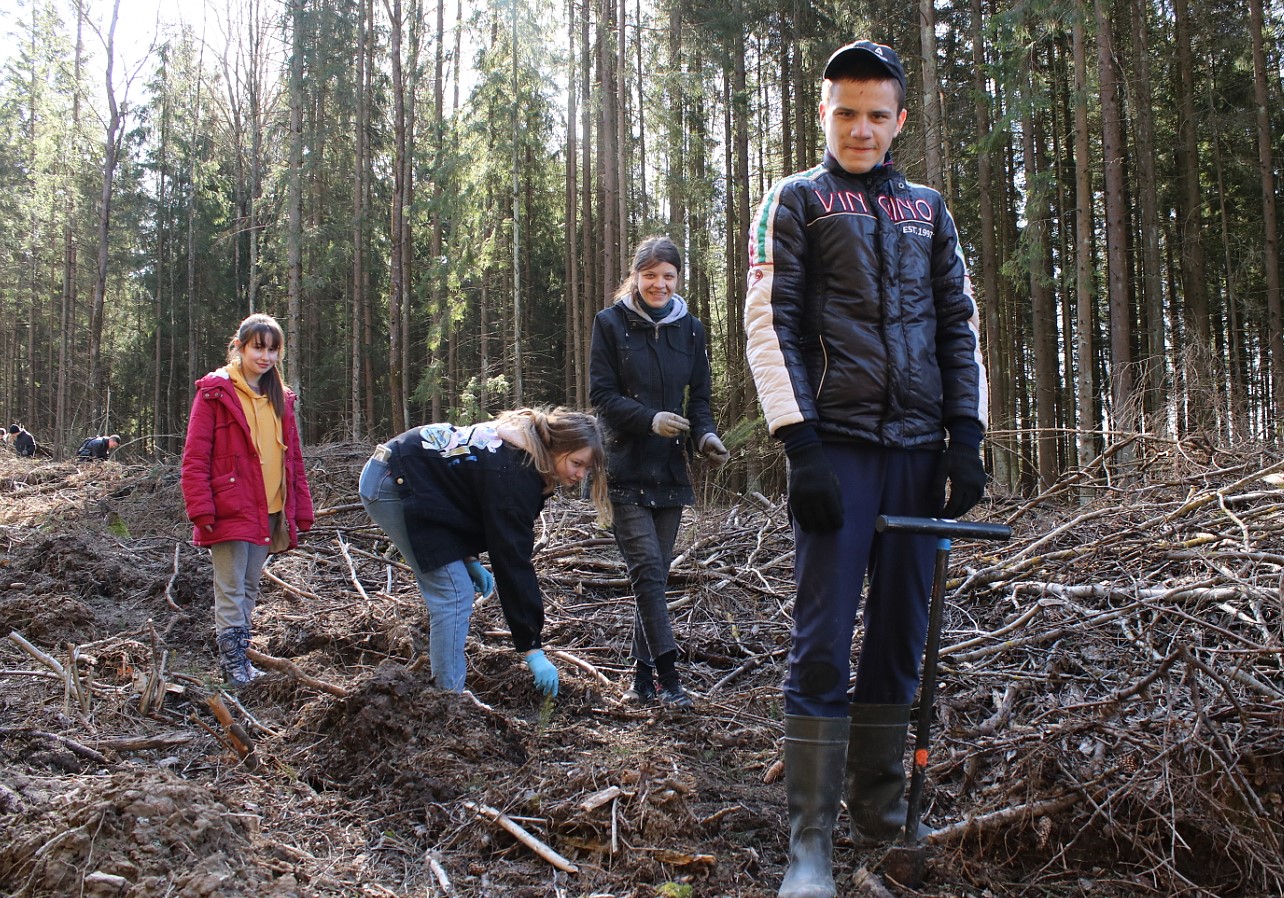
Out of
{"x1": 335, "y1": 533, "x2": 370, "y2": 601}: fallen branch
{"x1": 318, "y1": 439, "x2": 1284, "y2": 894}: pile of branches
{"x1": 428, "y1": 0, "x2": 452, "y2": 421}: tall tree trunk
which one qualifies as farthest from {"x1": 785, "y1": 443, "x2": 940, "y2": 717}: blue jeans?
{"x1": 428, "y1": 0, "x2": 452, "y2": 421}: tall tree trunk

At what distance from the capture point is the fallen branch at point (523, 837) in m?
2.48

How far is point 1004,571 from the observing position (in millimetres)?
4680

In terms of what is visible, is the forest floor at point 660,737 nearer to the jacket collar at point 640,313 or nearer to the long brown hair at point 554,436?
the long brown hair at point 554,436

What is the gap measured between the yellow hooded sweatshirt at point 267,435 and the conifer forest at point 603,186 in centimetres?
484

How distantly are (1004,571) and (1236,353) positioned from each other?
14.6 m

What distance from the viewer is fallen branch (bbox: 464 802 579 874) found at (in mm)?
2482

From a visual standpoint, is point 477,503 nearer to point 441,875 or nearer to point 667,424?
point 667,424

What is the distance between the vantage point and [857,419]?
92.4 inches

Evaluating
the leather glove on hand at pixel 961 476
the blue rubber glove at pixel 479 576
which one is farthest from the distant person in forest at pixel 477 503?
the leather glove on hand at pixel 961 476

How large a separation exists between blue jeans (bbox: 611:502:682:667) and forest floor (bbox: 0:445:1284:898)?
31 centimetres

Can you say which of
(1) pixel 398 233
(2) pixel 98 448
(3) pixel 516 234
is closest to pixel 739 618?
(1) pixel 398 233

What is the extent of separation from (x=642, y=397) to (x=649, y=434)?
212mm

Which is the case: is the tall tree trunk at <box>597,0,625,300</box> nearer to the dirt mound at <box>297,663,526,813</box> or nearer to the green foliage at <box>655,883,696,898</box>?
the dirt mound at <box>297,663,526,813</box>

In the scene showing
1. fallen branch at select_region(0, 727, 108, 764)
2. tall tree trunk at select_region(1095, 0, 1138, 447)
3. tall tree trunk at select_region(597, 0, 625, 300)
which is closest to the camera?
fallen branch at select_region(0, 727, 108, 764)
